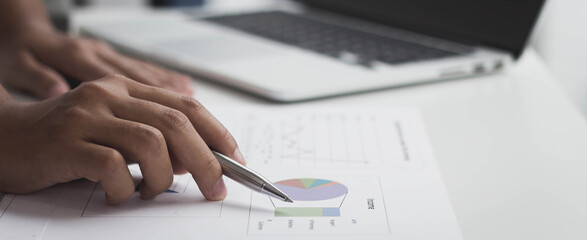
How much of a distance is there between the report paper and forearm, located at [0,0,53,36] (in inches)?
17.1

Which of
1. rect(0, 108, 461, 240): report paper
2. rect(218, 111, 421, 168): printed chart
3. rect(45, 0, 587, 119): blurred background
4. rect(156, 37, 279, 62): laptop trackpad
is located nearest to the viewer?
rect(0, 108, 461, 240): report paper

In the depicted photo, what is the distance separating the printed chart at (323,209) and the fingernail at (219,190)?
1.0 inches

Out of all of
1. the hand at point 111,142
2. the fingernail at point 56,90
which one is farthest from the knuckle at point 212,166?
the fingernail at point 56,90

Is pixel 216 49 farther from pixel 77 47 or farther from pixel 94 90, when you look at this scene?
pixel 94 90

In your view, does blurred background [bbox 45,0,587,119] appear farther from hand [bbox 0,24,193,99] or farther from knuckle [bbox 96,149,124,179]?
knuckle [bbox 96,149,124,179]

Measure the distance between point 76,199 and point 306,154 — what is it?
208 millimetres

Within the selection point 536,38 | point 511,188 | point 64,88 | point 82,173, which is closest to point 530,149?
point 511,188

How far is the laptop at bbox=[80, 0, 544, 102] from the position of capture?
0.76 meters

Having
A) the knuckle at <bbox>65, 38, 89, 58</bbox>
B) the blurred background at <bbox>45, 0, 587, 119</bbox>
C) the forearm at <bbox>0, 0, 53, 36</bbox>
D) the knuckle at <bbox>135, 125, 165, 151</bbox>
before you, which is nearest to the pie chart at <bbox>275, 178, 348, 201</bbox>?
the knuckle at <bbox>135, 125, 165, 151</bbox>

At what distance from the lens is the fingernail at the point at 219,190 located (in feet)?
1.56

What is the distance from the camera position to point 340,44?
2.97 feet

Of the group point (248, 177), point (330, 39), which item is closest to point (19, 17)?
point (330, 39)

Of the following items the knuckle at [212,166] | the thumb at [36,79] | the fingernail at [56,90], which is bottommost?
the knuckle at [212,166]

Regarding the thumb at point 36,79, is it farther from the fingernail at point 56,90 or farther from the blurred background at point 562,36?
the blurred background at point 562,36
